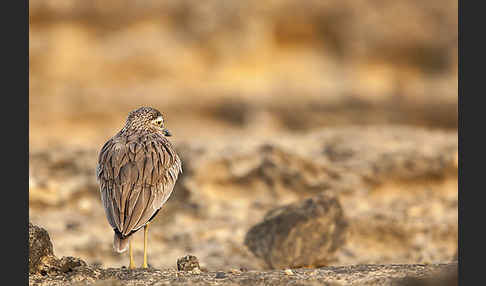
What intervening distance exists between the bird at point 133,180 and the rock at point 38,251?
59 cm

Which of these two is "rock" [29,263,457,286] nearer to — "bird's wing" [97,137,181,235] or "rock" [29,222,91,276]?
"rock" [29,222,91,276]

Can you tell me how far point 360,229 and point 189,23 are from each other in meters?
10.7

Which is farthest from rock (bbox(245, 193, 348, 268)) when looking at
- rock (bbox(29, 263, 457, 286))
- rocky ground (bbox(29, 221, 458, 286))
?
rock (bbox(29, 263, 457, 286))

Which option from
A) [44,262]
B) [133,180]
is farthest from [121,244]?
[44,262]

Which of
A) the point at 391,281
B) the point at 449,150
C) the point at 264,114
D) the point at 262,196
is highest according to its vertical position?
the point at 264,114

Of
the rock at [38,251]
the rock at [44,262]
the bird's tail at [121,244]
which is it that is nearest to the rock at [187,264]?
the bird's tail at [121,244]

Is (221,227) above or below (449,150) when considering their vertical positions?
below

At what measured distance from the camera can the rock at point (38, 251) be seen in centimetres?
605

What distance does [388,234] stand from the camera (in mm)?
10758

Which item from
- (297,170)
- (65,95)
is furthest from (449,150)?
(65,95)

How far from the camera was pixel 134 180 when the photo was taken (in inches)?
246

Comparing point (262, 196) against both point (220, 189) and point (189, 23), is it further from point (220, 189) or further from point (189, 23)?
point (189, 23)

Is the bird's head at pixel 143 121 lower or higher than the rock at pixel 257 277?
higher

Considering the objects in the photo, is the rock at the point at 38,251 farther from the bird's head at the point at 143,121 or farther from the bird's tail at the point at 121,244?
the bird's head at the point at 143,121
